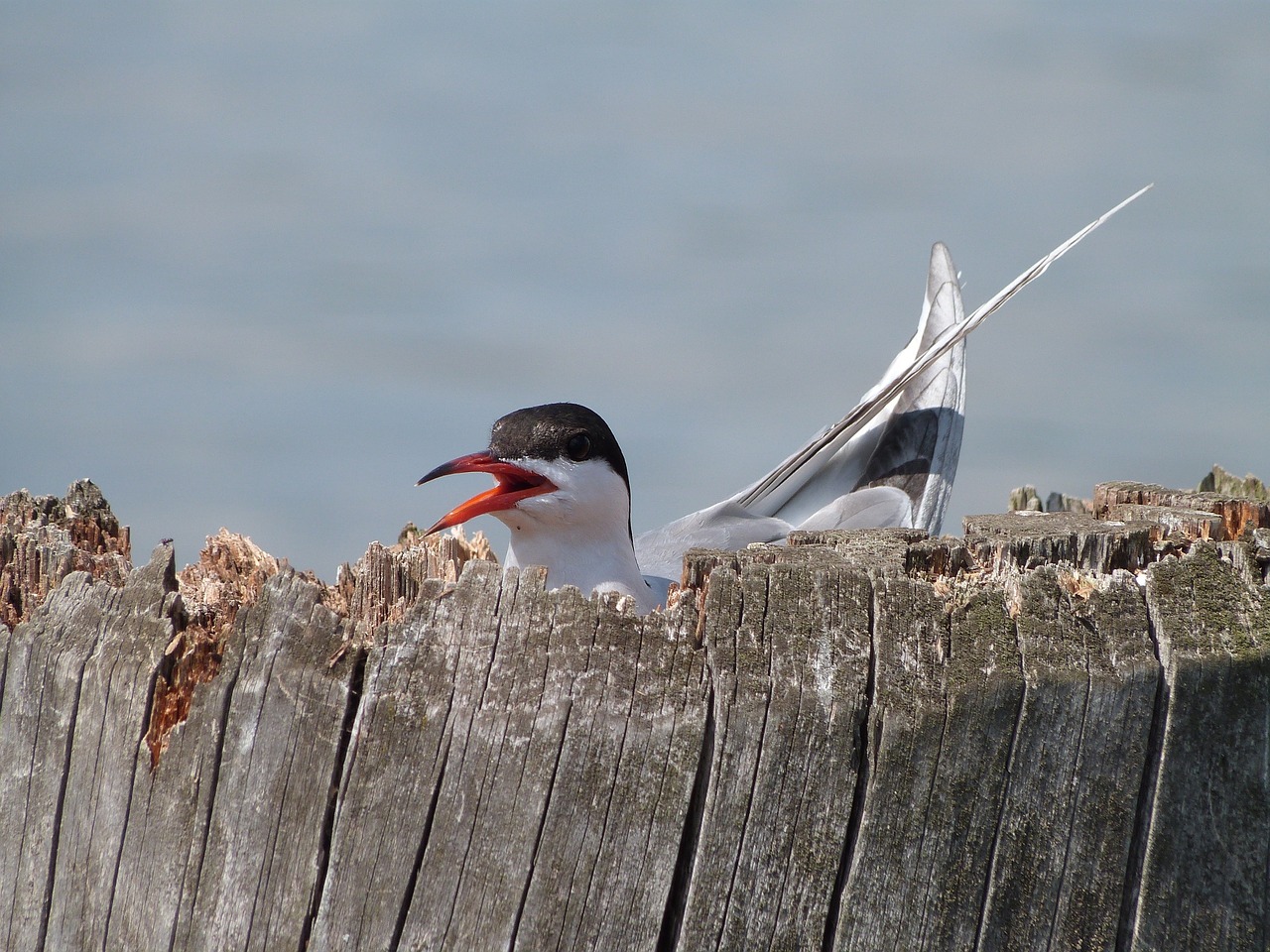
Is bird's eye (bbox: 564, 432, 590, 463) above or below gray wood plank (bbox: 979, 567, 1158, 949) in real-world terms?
above

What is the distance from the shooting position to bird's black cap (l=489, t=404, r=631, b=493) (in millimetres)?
5180

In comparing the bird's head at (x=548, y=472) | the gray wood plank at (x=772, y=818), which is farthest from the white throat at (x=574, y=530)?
the gray wood plank at (x=772, y=818)

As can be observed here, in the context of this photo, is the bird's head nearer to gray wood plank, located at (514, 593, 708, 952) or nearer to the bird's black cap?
the bird's black cap

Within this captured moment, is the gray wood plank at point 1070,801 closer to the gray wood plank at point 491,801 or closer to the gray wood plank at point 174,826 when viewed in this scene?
the gray wood plank at point 491,801

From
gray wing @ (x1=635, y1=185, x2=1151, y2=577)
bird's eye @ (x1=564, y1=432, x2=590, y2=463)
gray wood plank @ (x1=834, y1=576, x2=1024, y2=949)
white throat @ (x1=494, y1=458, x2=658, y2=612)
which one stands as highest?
gray wing @ (x1=635, y1=185, x2=1151, y2=577)

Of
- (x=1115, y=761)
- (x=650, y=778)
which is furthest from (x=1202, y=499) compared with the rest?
(x=650, y=778)

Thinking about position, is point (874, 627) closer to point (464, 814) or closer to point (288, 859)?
point (464, 814)

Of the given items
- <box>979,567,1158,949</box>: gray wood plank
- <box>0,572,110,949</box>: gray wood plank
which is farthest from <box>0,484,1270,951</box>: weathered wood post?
<box>0,572,110,949</box>: gray wood plank

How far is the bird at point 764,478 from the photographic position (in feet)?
16.8

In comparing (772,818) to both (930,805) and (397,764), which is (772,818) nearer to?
(930,805)

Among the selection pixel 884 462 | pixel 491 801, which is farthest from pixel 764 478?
pixel 491 801

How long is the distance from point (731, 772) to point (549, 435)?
284 cm

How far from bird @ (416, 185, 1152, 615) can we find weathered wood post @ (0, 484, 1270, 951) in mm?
1979

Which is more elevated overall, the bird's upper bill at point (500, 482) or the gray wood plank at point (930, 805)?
the bird's upper bill at point (500, 482)
